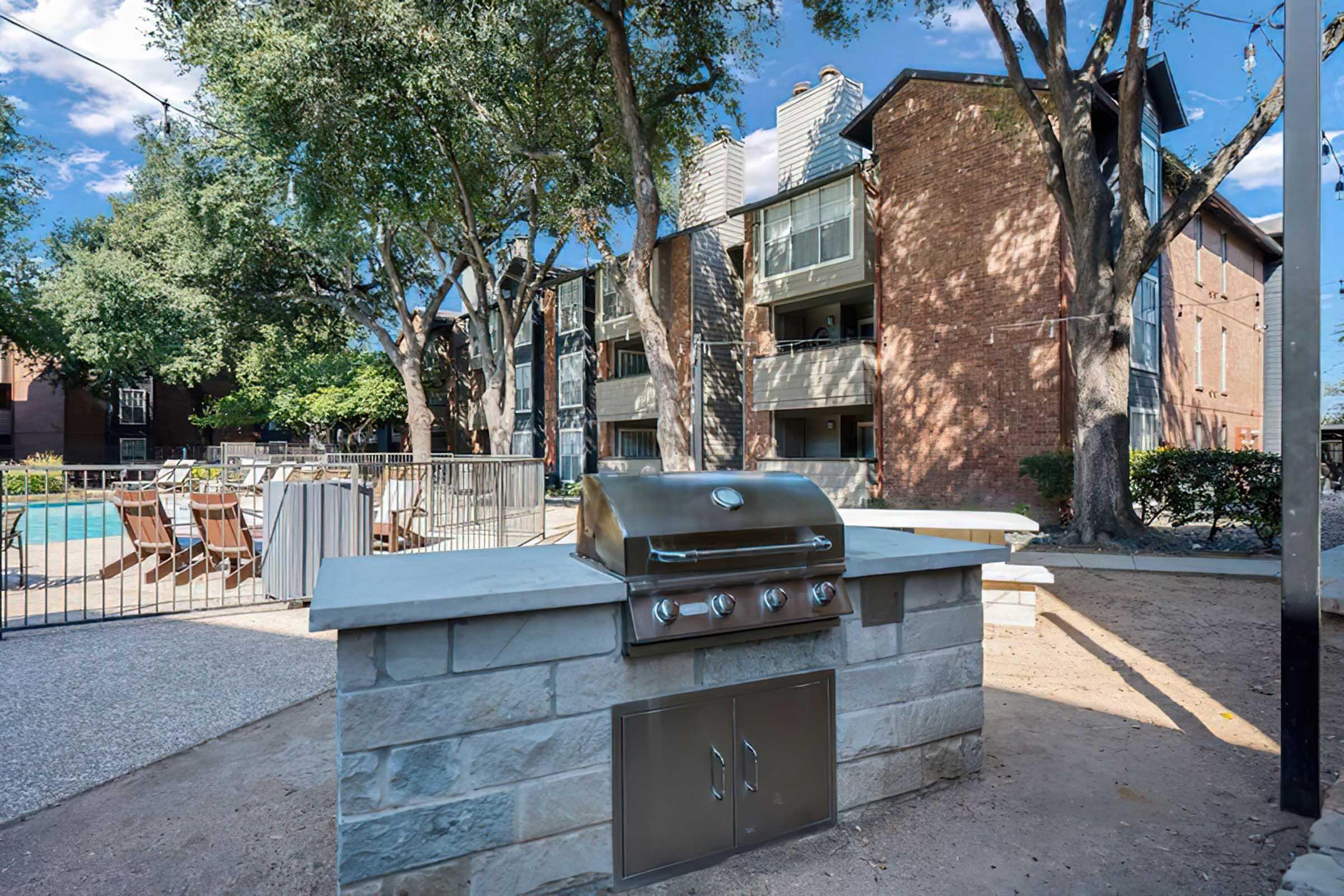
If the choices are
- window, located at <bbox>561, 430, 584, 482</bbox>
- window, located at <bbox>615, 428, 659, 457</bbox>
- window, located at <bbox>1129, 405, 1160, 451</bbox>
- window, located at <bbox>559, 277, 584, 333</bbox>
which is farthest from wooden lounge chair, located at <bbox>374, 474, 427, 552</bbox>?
window, located at <bbox>559, 277, 584, 333</bbox>

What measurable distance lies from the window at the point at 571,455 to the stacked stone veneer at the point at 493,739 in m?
23.8

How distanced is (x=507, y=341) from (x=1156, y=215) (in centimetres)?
1691

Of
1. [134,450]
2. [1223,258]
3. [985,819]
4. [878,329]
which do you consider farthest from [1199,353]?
[134,450]

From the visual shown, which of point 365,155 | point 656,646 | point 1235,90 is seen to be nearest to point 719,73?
point 365,155

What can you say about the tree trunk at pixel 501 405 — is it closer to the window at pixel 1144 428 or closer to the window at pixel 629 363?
the window at pixel 629 363

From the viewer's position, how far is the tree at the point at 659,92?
43.5 feet

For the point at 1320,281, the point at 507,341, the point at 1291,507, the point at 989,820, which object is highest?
the point at 507,341

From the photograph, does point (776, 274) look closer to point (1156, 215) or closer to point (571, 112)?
point (571, 112)

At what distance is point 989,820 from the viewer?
3002 millimetres

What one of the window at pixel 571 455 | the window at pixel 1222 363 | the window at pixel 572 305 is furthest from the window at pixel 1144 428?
the window at pixel 572 305

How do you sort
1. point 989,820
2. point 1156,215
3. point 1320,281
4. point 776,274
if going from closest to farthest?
1. point 1320,281
2. point 989,820
3. point 1156,215
4. point 776,274

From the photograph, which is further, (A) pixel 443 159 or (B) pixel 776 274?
(B) pixel 776 274

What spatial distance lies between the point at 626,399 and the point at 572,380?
414 centimetres

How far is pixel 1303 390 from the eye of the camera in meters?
2.87
